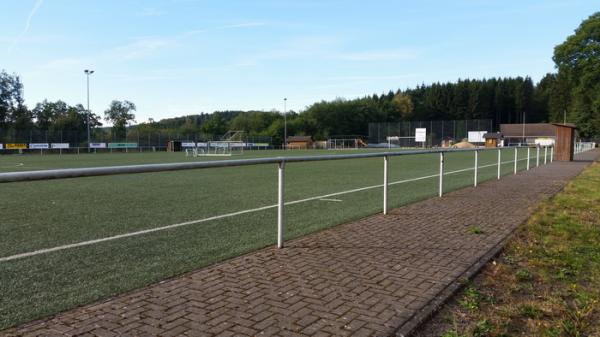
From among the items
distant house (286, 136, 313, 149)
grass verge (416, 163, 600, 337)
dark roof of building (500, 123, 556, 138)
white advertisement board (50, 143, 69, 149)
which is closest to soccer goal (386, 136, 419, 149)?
distant house (286, 136, 313, 149)

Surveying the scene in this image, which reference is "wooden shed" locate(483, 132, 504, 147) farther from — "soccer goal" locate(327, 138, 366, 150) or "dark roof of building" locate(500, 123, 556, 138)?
"soccer goal" locate(327, 138, 366, 150)

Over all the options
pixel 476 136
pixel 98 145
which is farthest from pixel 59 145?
pixel 476 136

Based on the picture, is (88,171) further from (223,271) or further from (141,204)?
(141,204)

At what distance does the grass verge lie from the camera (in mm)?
3113

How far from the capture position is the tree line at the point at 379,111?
274 feet

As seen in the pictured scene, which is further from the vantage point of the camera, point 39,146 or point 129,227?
point 39,146

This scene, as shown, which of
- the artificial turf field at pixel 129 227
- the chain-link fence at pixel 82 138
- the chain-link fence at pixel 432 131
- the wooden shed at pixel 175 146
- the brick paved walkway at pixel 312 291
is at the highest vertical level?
the chain-link fence at pixel 432 131

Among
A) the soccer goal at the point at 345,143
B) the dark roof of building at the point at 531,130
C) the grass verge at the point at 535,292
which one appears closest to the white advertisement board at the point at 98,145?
the soccer goal at the point at 345,143

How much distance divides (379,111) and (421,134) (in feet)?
98.0

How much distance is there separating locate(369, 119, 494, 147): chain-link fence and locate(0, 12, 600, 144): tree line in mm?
14449

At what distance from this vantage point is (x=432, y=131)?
104 meters

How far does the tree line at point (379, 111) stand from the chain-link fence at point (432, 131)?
1445 cm

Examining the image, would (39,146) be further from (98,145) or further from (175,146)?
Answer: (175,146)

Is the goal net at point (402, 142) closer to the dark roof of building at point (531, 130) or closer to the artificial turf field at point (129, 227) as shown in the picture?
the dark roof of building at point (531, 130)
